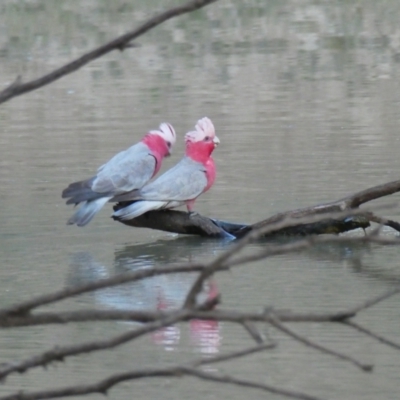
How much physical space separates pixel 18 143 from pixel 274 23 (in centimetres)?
946

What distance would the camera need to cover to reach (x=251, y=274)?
16.3 ft

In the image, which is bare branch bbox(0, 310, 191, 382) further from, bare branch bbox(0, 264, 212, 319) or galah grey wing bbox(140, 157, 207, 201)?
galah grey wing bbox(140, 157, 207, 201)

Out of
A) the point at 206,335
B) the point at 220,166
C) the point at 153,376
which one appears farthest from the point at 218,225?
the point at 153,376

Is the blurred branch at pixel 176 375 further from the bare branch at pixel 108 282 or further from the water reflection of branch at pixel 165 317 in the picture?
the bare branch at pixel 108 282

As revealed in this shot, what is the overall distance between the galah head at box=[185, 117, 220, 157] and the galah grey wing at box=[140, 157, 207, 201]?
0.11 meters

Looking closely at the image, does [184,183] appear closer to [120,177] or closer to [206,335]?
[120,177]

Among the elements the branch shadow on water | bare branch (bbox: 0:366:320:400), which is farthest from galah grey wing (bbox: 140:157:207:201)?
bare branch (bbox: 0:366:320:400)

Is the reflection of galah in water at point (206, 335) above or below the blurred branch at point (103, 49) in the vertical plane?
below

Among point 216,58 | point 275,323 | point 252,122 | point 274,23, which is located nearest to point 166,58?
point 216,58

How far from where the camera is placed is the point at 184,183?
19.2ft

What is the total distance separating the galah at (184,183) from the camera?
5789 mm

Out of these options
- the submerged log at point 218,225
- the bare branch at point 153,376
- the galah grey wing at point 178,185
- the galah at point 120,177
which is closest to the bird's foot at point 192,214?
the submerged log at point 218,225

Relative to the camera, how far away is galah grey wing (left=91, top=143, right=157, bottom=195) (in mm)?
5781

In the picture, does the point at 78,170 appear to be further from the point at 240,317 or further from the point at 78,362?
the point at 240,317
